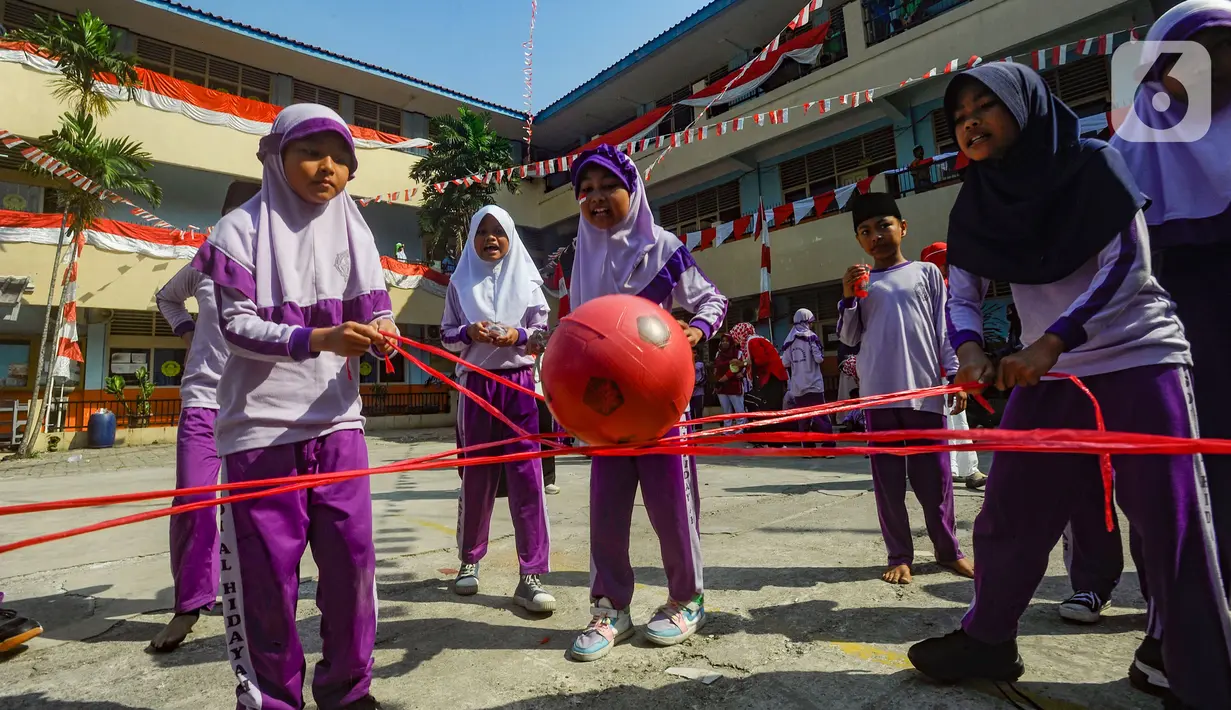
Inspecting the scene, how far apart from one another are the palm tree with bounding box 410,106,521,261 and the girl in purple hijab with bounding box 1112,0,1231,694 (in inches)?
619

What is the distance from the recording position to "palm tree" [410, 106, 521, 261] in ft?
54.6

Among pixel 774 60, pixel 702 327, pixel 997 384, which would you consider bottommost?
pixel 997 384

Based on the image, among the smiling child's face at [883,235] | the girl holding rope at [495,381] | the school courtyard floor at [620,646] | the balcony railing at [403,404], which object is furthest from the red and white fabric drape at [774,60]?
the balcony railing at [403,404]

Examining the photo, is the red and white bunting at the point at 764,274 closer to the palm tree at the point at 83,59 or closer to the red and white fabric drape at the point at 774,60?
the red and white fabric drape at the point at 774,60

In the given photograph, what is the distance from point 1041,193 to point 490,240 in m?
2.61

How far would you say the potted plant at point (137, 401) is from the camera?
14.5 metres

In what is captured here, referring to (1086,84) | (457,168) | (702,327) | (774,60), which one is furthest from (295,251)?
(457,168)

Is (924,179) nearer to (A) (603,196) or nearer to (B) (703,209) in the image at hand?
(B) (703,209)

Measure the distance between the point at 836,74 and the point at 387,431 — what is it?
14.4 meters

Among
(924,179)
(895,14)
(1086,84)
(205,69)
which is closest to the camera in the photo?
(1086,84)

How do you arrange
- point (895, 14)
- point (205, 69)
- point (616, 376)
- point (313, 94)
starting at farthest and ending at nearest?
→ point (313, 94) → point (205, 69) → point (895, 14) → point (616, 376)

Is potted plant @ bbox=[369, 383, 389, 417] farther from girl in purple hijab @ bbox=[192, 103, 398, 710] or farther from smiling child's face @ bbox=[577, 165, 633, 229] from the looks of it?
girl in purple hijab @ bbox=[192, 103, 398, 710]

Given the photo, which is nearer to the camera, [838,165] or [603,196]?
[603,196]

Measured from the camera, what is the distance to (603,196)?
2.62m
